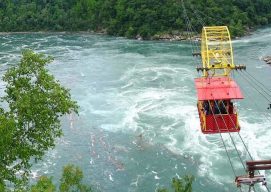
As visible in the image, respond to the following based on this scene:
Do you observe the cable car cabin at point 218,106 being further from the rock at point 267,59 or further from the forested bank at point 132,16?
the forested bank at point 132,16

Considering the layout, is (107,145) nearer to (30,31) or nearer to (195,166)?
(195,166)

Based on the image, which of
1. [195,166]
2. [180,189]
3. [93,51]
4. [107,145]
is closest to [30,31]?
[93,51]

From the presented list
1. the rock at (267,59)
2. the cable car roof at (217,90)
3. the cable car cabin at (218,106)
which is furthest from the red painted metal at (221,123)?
the rock at (267,59)

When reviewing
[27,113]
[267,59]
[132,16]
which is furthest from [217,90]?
[132,16]

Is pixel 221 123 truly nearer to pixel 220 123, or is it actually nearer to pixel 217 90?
pixel 220 123

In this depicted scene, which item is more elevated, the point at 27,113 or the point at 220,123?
the point at 27,113

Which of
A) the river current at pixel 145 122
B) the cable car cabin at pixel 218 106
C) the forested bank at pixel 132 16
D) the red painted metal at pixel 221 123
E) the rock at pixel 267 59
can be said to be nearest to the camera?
the cable car cabin at pixel 218 106
